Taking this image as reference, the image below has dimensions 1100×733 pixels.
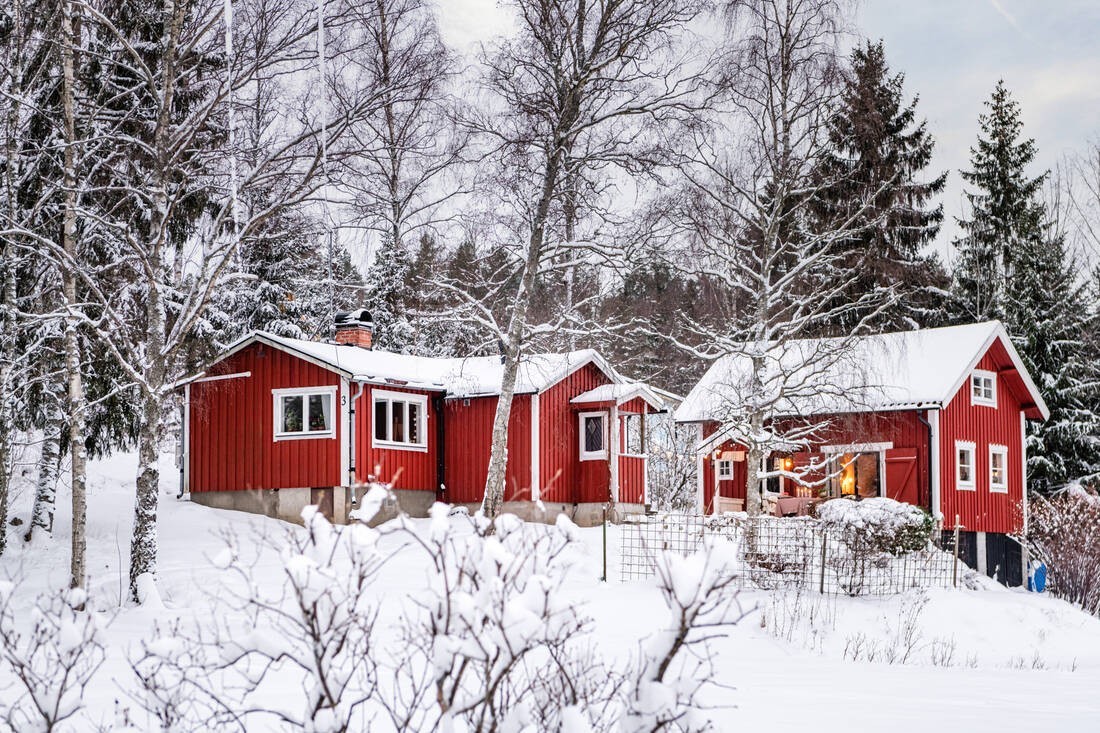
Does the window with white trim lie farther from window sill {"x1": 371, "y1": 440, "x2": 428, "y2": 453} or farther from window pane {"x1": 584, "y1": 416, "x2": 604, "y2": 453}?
window sill {"x1": 371, "y1": 440, "x2": 428, "y2": 453}

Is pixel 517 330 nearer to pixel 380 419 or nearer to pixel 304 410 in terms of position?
pixel 380 419

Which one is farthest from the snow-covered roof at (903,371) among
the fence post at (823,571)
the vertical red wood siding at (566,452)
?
the fence post at (823,571)

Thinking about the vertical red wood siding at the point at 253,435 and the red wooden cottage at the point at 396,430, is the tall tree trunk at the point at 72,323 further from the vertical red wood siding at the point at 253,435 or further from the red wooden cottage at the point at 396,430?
the vertical red wood siding at the point at 253,435

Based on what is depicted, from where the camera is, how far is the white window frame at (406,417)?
23.9 metres

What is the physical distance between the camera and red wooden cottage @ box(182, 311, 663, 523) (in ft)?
76.8

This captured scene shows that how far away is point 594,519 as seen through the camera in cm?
2528

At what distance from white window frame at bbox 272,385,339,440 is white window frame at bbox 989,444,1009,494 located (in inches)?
588

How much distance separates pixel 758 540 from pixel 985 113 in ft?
81.1

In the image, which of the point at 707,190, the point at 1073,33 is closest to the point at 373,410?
the point at 707,190

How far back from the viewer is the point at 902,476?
82.6 ft

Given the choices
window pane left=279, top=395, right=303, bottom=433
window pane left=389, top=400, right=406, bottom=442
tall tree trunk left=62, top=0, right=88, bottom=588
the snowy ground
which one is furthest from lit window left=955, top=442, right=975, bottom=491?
tall tree trunk left=62, top=0, right=88, bottom=588

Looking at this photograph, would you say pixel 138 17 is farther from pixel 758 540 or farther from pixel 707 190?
pixel 758 540

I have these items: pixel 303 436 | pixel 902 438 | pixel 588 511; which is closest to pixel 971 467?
pixel 902 438

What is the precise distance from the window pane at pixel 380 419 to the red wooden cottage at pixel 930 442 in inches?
263
